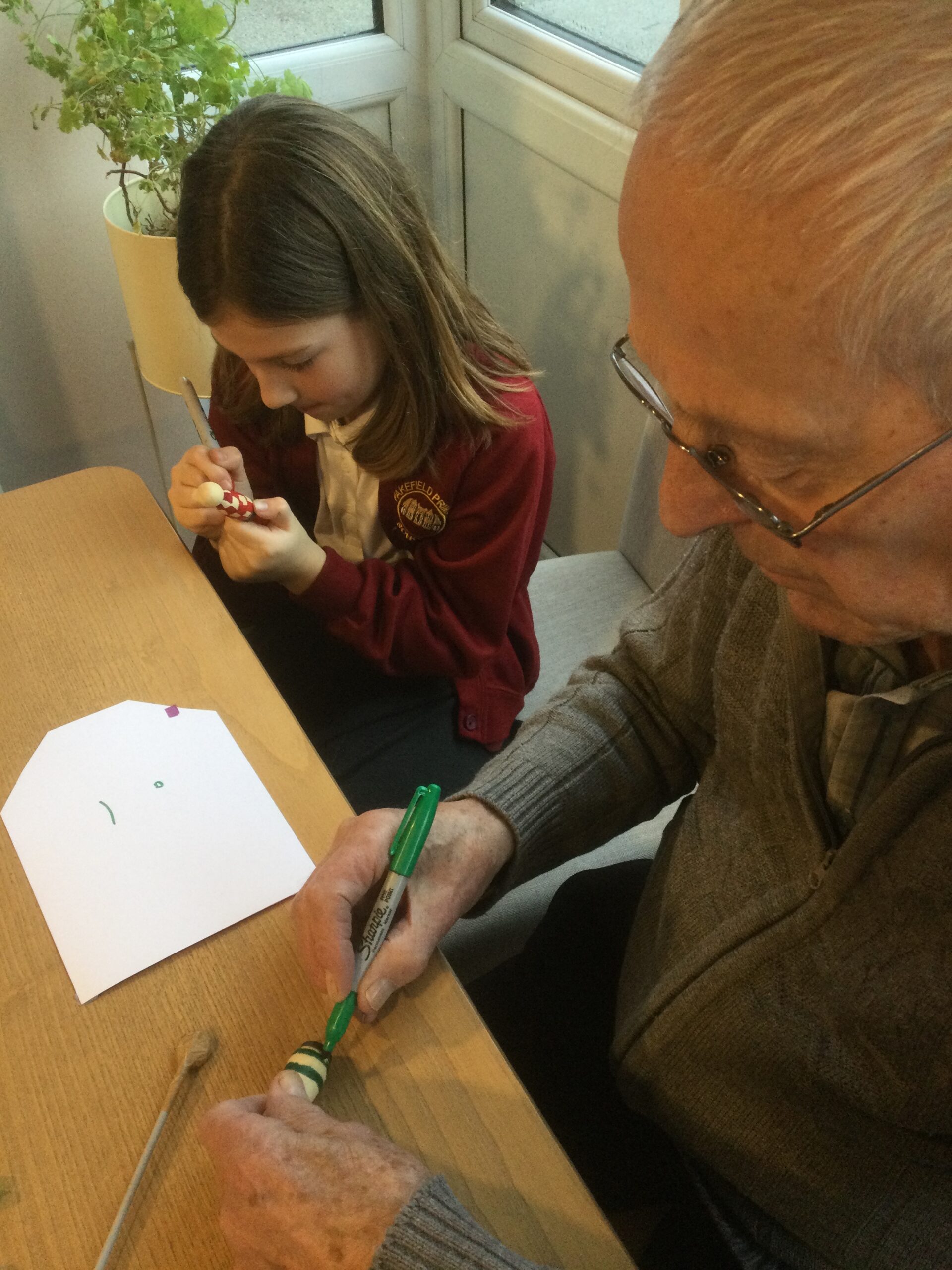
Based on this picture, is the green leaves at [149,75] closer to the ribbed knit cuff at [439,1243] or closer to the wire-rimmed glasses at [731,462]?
the wire-rimmed glasses at [731,462]

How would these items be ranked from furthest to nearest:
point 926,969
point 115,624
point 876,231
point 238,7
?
point 238,7
point 115,624
point 926,969
point 876,231

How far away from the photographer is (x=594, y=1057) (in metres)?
0.84

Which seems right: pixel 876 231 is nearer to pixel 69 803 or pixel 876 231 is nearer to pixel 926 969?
pixel 926 969

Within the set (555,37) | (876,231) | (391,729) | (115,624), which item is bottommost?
(391,729)

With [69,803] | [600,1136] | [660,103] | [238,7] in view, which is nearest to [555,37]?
[238,7]

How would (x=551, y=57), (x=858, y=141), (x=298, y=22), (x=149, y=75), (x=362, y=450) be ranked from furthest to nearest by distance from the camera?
(x=298, y=22)
(x=551, y=57)
(x=149, y=75)
(x=362, y=450)
(x=858, y=141)

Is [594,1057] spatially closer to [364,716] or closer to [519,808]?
[519,808]

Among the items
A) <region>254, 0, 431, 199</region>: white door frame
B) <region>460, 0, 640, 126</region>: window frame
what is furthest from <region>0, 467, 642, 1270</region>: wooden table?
<region>254, 0, 431, 199</region>: white door frame

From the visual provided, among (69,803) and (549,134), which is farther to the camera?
(549,134)

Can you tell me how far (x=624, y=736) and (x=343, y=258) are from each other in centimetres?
60

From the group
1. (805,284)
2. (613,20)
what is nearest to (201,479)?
(805,284)

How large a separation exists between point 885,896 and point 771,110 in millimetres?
458

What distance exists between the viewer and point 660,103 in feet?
1.46

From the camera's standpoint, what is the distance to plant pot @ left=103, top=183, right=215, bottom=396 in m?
1.46
